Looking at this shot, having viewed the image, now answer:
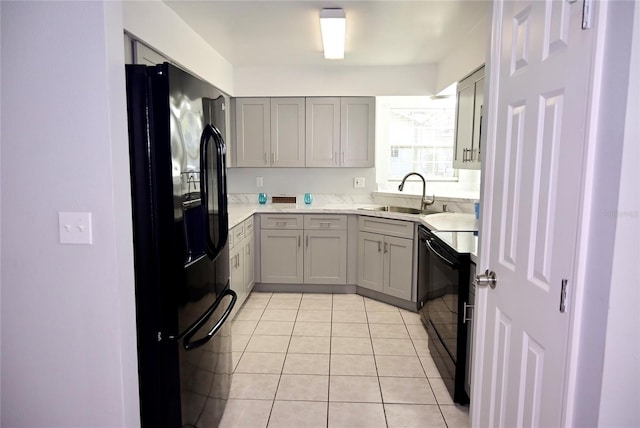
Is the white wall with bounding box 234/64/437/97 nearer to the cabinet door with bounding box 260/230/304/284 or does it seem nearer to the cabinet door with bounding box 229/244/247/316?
the cabinet door with bounding box 260/230/304/284

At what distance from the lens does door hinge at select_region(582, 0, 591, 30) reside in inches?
35.9

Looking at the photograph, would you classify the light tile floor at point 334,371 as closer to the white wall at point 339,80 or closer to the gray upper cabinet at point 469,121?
the gray upper cabinet at point 469,121

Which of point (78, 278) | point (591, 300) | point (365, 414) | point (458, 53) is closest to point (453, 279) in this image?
point (365, 414)

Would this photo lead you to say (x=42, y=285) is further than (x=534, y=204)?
Yes

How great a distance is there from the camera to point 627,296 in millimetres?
874

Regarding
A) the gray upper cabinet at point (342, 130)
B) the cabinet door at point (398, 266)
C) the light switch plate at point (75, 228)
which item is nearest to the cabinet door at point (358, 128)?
the gray upper cabinet at point (342, 130)

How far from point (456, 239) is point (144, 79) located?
1.87 metres

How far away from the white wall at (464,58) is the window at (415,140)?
422mm

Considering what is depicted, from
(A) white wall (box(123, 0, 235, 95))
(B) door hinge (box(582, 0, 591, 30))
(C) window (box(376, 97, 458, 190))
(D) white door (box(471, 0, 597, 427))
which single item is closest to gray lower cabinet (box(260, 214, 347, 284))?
(C) window (box(376, 97, 458, 190))

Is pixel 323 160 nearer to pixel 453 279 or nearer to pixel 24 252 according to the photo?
pixel 453 279

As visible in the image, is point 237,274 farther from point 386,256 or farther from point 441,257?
point 441,257

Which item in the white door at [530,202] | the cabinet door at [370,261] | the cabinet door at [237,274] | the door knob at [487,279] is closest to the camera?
the white door at [530,202]

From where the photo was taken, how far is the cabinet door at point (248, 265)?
3836 mm

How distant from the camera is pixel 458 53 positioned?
11.6 ft
